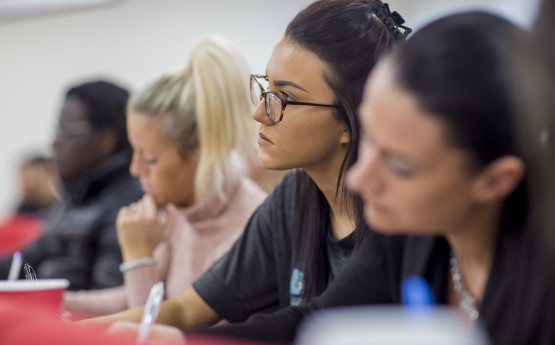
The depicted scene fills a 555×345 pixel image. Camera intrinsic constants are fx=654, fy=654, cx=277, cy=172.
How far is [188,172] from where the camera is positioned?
172 centimetres

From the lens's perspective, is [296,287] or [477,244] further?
[296,287]

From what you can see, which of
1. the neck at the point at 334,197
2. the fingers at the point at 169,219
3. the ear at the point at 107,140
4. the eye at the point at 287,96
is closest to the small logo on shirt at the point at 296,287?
the neck at the point at 334,197

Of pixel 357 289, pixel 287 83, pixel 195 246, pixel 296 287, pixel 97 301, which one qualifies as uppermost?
pixel 287 83

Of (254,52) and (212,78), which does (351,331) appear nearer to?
(212,78)

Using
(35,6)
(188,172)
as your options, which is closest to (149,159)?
(188,172)

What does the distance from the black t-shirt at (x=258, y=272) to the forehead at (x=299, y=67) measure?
10.1 inches

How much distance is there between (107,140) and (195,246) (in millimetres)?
793

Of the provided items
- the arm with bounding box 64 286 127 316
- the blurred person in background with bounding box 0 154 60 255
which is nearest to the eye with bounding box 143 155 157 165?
the arm with bounding box 64 286 127 316

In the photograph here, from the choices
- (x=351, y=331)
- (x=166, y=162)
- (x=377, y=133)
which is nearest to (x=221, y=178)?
(x=166, y=162)

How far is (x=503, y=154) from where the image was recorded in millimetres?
674

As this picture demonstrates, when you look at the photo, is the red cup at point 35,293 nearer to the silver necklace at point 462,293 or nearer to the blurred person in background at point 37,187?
the silver necklace at point 462,293

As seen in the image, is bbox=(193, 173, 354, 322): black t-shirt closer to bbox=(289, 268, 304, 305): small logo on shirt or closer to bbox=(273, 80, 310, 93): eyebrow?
bbox=(289, 268, 304, 305): small logo on shirt

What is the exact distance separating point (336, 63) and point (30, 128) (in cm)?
398

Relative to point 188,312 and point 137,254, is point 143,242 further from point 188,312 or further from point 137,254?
point 188,312
